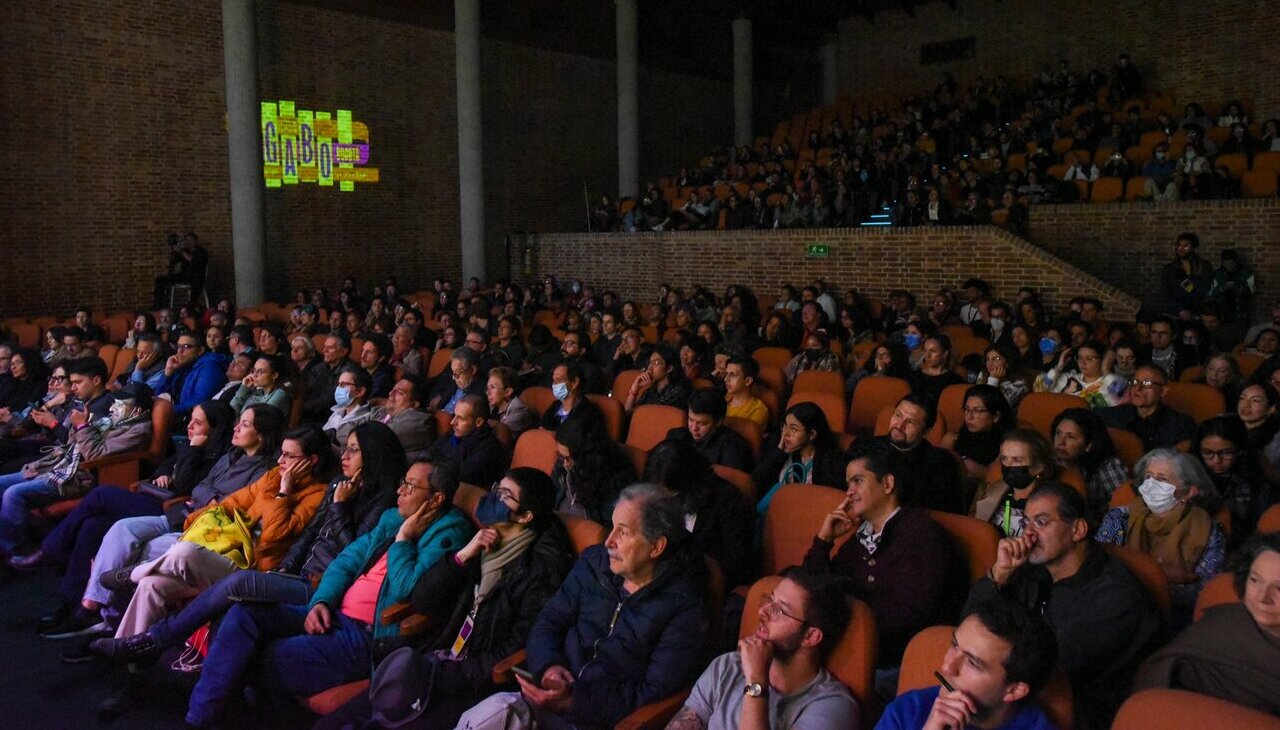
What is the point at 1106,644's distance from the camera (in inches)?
102

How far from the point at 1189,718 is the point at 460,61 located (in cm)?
1452

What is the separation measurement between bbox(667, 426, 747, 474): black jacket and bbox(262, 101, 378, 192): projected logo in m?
11.0

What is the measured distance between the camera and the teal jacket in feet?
11.3

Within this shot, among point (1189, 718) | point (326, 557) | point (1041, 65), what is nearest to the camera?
point (1189, 718)

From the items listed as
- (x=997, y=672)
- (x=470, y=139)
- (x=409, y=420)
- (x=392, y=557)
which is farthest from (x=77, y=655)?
(x=470, y=139)

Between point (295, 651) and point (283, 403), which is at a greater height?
point (283, 403)

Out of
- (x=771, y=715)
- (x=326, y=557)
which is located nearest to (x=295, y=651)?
(x=326, y=557)

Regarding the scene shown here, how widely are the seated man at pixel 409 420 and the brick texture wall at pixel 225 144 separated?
953cm

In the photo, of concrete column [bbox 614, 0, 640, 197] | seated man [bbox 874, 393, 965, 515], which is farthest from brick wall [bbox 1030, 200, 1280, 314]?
concrete column [bbox 614, 0, 640, 197]

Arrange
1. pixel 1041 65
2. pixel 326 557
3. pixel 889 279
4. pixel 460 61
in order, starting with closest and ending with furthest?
pixel 326 557 < pixel 889 279 < pixel 460 61 < pixel 1041 65

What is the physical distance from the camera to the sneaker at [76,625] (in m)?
4.30

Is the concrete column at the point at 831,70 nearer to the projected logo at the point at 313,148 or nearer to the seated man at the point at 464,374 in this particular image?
the projected logo at the point at 313,148

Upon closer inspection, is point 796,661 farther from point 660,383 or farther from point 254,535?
point 660,383

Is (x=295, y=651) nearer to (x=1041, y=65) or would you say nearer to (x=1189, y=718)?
(x=1189, y=718)
